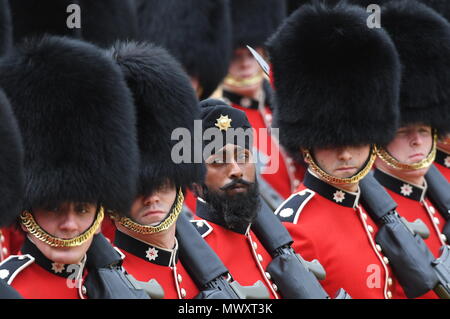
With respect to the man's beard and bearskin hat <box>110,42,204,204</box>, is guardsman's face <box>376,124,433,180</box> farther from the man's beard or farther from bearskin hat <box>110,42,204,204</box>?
bearskin hat <box>110,42,204,204</box>

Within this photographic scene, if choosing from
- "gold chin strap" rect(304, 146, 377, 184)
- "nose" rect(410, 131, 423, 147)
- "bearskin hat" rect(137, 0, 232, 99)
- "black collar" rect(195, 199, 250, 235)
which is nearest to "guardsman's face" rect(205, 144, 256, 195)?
"black collar" rect(195, 199, 250, 235)

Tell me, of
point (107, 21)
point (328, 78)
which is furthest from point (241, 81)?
point (328, 78)

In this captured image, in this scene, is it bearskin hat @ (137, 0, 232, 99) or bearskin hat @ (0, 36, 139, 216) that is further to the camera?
bearskin hat @ (137, 0, 232, 99)

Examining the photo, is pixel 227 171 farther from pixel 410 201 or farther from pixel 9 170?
pixel 410 201

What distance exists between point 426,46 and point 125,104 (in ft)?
7.67

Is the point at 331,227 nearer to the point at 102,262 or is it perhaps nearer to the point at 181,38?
the point at 102,262

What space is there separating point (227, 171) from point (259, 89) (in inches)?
106

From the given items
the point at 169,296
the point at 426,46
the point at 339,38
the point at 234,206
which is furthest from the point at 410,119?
the point at 169,296

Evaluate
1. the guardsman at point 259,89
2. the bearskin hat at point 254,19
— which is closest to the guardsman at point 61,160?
the guardsman at point 259,89

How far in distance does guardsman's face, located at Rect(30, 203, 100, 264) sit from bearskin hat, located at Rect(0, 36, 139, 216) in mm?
38

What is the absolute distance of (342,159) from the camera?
5.25m

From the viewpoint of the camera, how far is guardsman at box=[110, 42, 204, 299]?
4.39 m

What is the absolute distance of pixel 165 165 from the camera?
451 cm

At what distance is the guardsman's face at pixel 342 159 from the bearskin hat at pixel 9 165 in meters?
1.86
